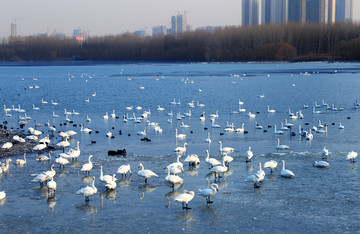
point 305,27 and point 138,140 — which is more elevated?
point 305,27

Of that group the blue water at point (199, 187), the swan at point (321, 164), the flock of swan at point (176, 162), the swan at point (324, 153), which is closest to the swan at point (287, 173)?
the flock of swan at point (176, 162)

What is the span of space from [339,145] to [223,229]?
1187 cm

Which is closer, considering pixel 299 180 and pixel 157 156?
pixel 299 180

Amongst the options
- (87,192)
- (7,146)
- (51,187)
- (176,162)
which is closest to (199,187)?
(176,162)

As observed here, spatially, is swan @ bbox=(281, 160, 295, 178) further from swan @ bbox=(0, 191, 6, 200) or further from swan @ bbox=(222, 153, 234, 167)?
swan @ bbox=(0, 191, 6, 200)

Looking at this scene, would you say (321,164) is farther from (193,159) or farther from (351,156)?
(193,159)

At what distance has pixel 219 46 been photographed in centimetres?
13725

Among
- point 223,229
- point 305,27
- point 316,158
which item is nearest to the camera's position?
point 223,229

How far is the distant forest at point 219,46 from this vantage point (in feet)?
414

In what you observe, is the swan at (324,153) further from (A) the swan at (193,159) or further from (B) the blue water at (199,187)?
(A) the swan at (193,159)

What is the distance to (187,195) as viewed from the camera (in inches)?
544

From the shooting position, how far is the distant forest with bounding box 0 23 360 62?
126 metres

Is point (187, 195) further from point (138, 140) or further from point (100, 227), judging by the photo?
point (138, 140)

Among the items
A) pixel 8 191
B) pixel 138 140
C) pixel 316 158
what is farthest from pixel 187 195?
pixel 138 140
